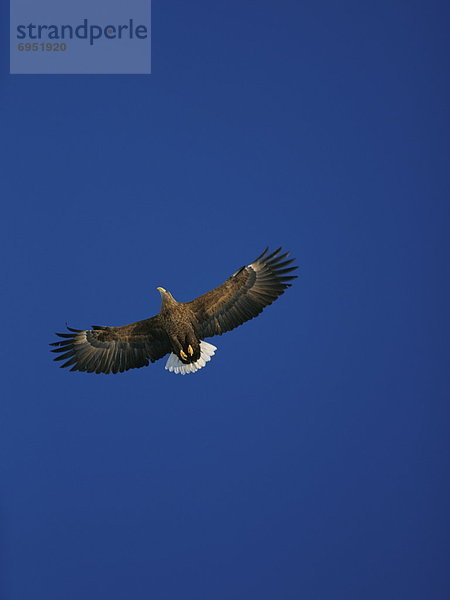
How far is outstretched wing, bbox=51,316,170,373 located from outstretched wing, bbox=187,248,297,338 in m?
0.23

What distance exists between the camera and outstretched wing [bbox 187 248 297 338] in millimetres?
6184

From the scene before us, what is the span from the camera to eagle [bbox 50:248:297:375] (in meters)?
6.14

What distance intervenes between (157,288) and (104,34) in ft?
4.45

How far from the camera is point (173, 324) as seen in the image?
20.1ft

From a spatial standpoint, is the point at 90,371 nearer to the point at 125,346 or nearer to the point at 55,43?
the point at 125,346

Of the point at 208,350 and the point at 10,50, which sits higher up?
the point at 10,50

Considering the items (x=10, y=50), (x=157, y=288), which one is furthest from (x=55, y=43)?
(x=157, y=288)

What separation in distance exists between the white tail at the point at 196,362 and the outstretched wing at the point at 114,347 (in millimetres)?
73

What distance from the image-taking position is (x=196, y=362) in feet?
20.5

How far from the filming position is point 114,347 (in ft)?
20.7

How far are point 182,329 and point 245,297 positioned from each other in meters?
0.34

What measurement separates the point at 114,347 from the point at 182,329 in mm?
391

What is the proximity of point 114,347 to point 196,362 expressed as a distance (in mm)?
409

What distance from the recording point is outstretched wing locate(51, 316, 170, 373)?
623 cm
